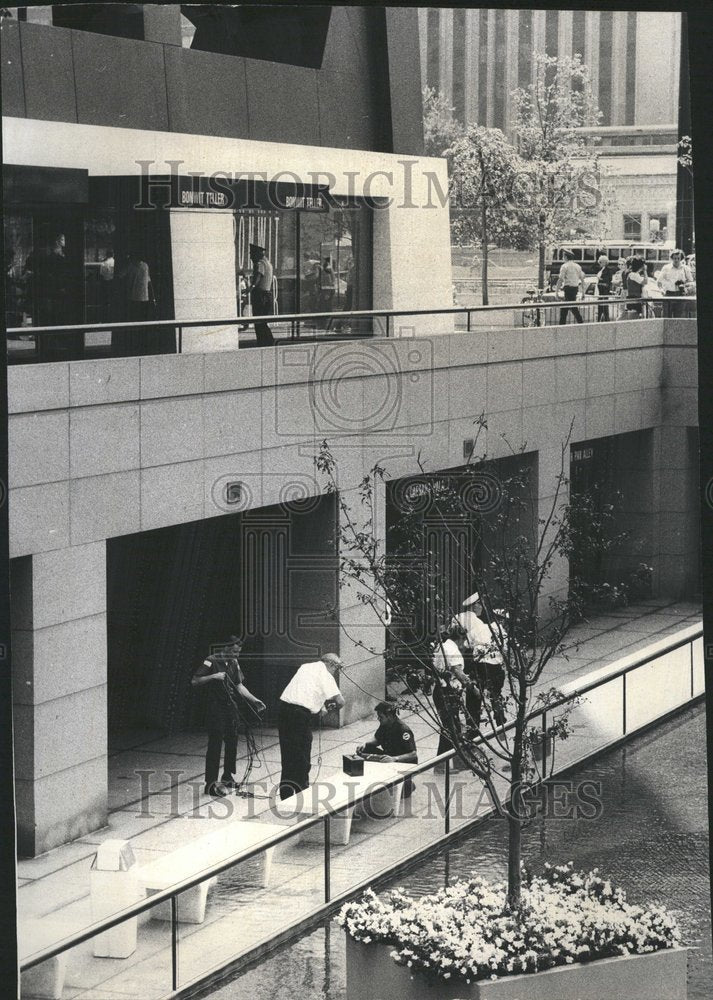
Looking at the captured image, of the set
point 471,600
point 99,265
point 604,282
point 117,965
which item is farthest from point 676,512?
point 117,965

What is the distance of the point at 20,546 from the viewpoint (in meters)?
7.20

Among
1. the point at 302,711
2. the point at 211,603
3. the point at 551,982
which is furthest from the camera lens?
the point at 211,603

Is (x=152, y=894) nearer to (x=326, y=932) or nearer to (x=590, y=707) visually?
(x=326, y=932)

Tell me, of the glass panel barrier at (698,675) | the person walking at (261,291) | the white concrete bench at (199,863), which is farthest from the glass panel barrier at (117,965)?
the person walking at (261,291)

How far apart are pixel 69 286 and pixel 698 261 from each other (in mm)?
3180

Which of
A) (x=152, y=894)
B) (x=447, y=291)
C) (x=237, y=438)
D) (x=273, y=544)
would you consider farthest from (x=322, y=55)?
(x=152, y=894)

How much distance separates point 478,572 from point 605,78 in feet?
7.71

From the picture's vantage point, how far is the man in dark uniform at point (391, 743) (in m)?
7.06

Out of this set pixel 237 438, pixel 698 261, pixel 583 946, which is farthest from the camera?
pixel 237 438

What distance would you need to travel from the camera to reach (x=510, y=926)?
6527 millimetres

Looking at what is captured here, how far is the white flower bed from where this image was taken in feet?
20.8

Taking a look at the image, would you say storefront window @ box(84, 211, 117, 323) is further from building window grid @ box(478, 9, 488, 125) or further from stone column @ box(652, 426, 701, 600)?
stone column @ box(652, 426, 701, 600)

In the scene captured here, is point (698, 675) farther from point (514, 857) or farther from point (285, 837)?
point (285, 837)

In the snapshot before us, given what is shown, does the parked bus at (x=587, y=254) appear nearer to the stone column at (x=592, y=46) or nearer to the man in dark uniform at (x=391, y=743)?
the stone column at (x=592, y=46)
